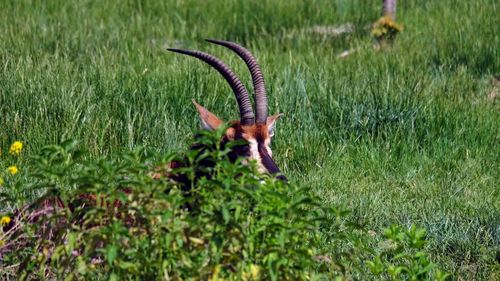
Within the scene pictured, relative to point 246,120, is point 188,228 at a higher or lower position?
higher

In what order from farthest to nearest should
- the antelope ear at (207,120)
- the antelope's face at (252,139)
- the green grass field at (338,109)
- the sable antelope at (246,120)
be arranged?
1. the green grass field at (338,109)
2. the antelope ear at (207,120)
3. the sable antelope at (246,120)
4. the antelope's face at (252,139)

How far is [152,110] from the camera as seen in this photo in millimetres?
8141

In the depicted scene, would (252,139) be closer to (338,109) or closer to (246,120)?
(246,120)

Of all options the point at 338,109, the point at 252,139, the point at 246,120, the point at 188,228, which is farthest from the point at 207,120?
the point at 188,228

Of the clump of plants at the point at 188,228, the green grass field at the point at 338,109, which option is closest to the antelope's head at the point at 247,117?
the green grass field at the point at 338,109

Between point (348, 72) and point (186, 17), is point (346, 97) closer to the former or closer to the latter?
point (348, 72)

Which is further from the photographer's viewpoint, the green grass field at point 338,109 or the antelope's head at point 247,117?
the green grass field at point 338,109

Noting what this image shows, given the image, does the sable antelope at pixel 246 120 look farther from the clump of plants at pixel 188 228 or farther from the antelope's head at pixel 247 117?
the clump of plants at pixel 188 228

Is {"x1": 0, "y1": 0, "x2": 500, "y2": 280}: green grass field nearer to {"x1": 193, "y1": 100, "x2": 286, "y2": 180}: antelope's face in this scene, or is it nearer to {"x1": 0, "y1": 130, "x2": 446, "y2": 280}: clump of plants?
{"x1": 193, "y1": 100, "x2": 286, "y2": 180}: antelope's face

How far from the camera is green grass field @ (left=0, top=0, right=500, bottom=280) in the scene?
691 centimetres

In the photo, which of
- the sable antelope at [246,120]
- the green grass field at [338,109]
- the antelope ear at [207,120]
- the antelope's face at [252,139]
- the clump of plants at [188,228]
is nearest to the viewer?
the clump of plants at [188,228]

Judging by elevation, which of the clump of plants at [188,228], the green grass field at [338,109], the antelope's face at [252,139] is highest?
the clump of plants at [188,228]

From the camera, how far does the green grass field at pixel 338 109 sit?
691cm

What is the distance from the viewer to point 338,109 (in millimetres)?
8461
